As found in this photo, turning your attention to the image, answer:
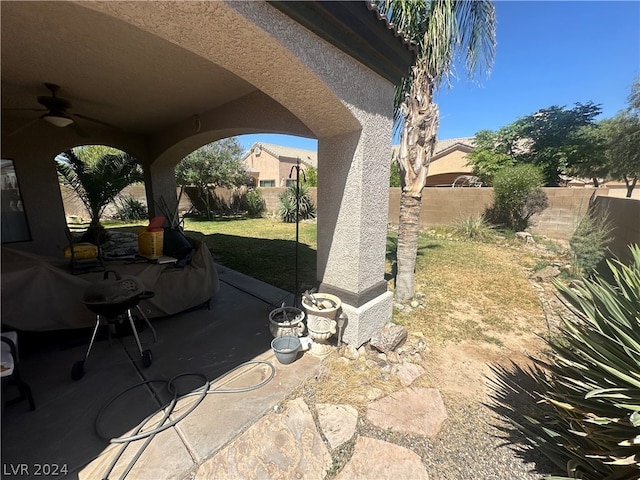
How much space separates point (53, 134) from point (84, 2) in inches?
264

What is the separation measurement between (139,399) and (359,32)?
15.8ft

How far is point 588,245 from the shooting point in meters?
6.65

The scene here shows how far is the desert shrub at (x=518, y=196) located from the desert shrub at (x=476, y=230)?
95 cm

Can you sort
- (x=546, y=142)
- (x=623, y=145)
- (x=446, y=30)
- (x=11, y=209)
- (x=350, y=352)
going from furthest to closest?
(x=546, y=142) → (x=623, y=145) → (x=11, y=209) → (x=446, y=30) → (x=350, y=352)

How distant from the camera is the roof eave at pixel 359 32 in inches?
93.4

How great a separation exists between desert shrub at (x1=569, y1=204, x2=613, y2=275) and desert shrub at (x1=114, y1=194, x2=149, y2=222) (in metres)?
21.2

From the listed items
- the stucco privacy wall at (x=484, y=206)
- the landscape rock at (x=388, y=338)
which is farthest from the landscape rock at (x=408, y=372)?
the stucco privacy wall at (x=484, y=206)

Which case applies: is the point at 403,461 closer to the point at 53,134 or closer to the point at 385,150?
the point at 385,150

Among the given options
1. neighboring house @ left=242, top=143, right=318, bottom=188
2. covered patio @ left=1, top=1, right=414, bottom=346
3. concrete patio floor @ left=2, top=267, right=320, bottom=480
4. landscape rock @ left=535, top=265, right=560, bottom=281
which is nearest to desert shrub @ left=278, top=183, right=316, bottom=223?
covered patio @ left=1, top=1, right=414, bottom=346

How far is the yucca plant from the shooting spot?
186cm

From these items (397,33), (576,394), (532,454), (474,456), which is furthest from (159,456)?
(397,33)

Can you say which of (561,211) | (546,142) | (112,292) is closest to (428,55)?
(112,292)

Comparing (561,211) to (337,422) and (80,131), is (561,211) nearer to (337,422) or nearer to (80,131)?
(337,422)

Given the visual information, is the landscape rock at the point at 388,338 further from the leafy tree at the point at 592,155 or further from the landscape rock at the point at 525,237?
the leafy tree at the point at 592,155
